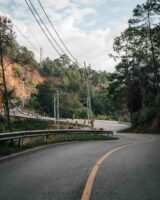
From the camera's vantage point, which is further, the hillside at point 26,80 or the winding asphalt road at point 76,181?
the hillside at point 26,80

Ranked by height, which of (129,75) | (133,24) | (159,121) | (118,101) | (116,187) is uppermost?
(133,24)

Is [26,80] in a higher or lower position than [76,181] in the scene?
higher

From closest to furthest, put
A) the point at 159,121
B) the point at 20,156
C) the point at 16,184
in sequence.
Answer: the point at 16,184 → the point at 20,156 → the point at 159,121

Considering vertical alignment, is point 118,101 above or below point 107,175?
above

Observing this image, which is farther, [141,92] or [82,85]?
[82,85]

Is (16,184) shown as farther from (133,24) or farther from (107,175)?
(133,24)

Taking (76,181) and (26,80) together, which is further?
(26,80)

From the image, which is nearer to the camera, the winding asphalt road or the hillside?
the winding asphalt road

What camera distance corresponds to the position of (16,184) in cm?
741

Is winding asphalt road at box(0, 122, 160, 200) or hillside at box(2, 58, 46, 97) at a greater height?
hillside at box(2, 58, 46, 97)

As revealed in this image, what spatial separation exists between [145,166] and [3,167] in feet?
14.1

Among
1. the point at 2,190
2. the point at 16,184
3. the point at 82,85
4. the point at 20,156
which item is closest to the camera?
the point at 2,190

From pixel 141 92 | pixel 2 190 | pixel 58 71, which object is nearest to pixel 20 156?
pixel 2 190

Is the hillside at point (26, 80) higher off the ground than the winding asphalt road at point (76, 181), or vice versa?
the hillside at point (26, 80)
